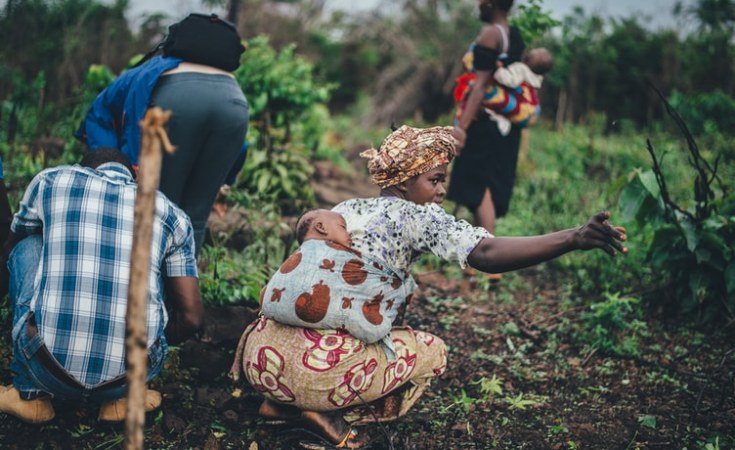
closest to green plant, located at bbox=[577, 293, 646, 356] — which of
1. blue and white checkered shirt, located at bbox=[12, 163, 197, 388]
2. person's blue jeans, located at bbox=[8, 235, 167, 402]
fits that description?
person's blue jeans, located at bbox=[8, 235, 167, 402]

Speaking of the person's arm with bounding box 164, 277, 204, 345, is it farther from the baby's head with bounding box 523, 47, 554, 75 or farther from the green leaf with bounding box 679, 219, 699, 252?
the baby's head with bounding box 523, 47, 554, 75

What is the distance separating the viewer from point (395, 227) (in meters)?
2.44

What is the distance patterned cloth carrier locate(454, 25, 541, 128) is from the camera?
14.4 ft

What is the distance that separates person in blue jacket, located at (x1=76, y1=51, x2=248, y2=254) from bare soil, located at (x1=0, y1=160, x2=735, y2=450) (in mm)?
666

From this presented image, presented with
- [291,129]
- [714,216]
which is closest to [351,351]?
[714,216]

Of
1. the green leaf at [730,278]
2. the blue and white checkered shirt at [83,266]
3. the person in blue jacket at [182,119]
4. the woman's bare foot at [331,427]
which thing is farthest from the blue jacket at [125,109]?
the green leaf at [730,278]

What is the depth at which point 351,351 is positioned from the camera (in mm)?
2430

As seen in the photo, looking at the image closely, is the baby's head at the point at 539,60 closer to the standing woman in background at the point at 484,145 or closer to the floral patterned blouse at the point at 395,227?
the standing woman in background at the point at 484,145

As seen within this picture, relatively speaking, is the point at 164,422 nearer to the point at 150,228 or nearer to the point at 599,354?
the point at 150,228

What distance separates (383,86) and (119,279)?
950cm

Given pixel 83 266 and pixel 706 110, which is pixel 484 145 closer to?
pixel 83 266

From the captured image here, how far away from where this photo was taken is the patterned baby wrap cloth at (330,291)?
2373mm

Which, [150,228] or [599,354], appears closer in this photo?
[150,228]

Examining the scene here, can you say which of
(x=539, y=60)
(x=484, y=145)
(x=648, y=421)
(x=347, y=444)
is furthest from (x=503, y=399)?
(x=539, y=60)
